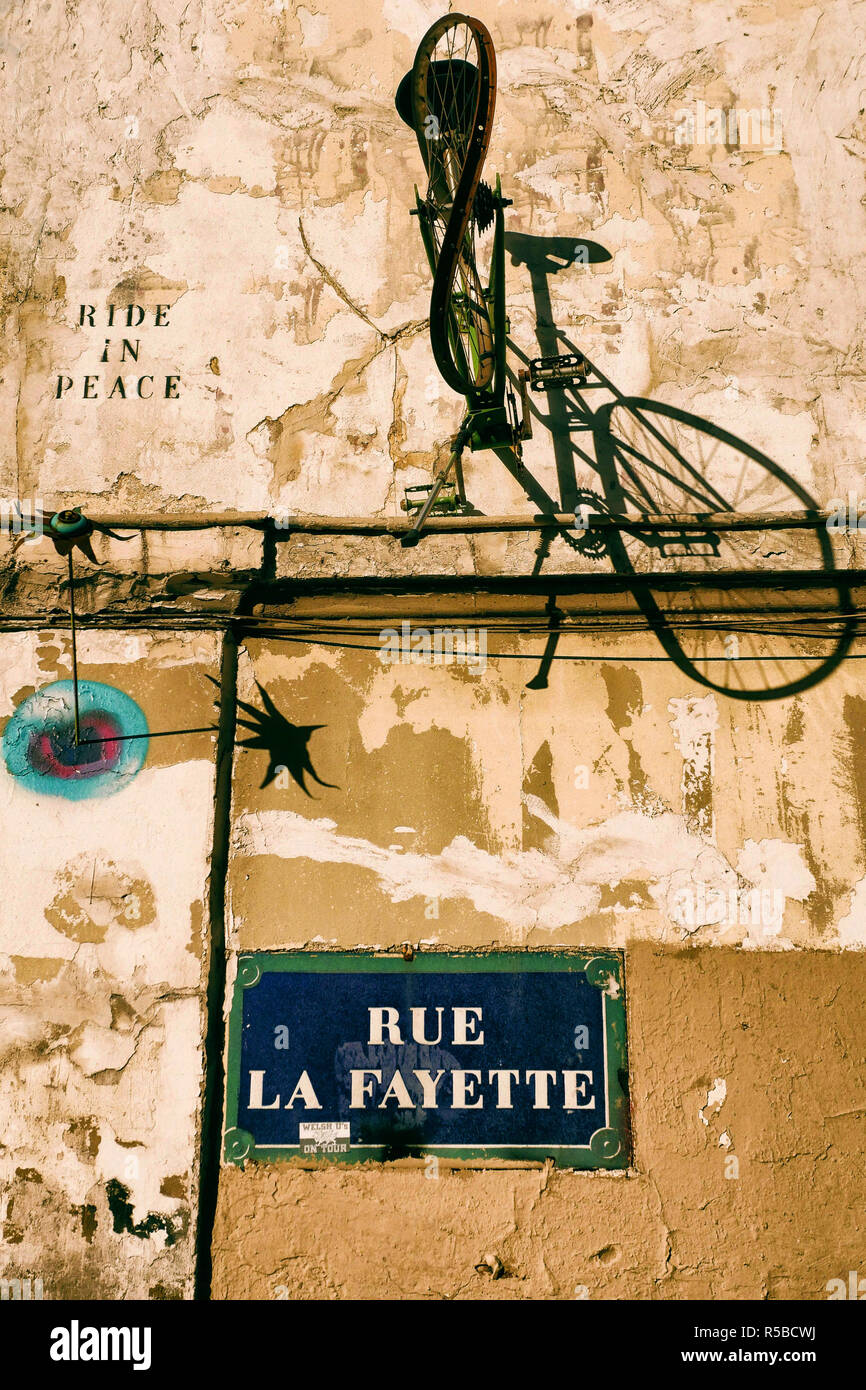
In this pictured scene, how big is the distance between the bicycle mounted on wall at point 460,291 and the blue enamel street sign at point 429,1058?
269cm

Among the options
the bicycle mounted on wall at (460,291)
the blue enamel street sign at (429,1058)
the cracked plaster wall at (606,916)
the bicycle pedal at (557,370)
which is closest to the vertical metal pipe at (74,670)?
the cracked plaster wall at (606,916)

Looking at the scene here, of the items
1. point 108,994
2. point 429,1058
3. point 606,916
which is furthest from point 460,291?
point 108,994

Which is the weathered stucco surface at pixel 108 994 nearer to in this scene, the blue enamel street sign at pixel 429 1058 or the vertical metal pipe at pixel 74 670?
the vertical metal pipe at pixel 74 670

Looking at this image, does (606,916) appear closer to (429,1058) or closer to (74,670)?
(429,1058)

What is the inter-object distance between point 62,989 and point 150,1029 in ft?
1.93

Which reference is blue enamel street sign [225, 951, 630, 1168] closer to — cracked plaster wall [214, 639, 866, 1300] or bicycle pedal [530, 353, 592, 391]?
cracked plaster wall [214, 639, 866, 1300]

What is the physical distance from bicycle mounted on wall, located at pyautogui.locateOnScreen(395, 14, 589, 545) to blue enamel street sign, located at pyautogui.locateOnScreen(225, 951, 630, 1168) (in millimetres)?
2693

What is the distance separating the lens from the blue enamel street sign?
5805 millimetres

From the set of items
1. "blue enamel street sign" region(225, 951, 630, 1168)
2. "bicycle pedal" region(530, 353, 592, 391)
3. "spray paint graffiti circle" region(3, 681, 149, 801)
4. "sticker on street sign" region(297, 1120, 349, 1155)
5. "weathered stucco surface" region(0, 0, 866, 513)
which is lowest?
"sticker on street sign" region(297, 1120, 349, 1155)

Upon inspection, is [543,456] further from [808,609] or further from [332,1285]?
[332,1285]

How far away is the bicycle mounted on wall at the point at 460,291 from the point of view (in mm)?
5703

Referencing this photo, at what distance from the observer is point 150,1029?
19.3 ft

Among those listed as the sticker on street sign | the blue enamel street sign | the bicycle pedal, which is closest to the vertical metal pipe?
the blue enamel street sign
